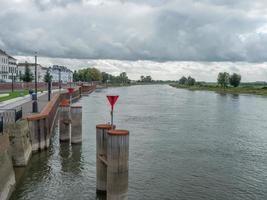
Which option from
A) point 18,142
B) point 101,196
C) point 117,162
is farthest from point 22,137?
point 117,162

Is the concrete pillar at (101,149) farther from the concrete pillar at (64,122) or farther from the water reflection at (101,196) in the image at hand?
the concrete pillar at (64,122)

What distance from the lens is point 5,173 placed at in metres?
17.2

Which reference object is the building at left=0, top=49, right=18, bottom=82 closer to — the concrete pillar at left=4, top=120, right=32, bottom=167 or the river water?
the river water

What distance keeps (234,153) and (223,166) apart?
456 cm

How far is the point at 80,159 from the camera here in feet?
82.2

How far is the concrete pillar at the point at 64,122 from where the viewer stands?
29.3 metres

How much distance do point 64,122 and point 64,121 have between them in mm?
85

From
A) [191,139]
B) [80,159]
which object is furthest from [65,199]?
[191,139]

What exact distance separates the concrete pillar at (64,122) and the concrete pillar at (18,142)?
7.03 m

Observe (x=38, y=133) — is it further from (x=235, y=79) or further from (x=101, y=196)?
(x=235, y=79)

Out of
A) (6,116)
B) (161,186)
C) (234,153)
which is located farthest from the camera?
(234,153)

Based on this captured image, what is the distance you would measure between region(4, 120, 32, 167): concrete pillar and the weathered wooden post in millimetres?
7031

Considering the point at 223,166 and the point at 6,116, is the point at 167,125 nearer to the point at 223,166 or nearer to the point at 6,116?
the point at 223,166

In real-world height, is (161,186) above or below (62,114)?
below
